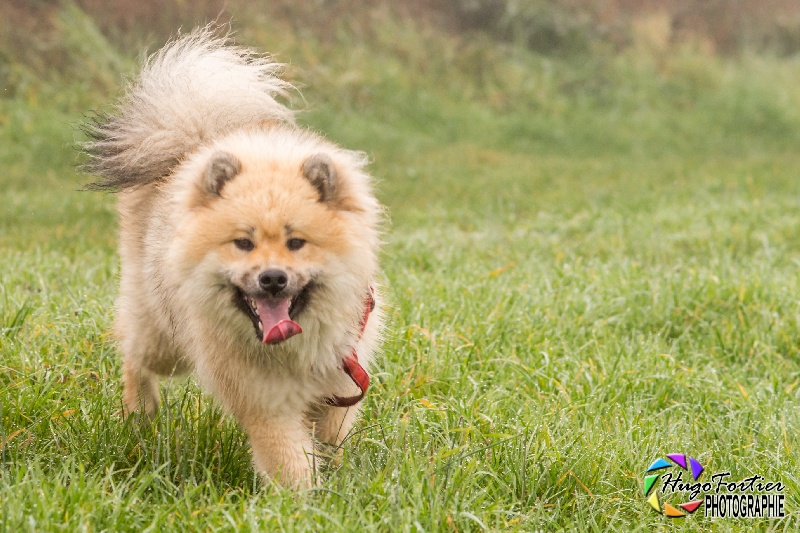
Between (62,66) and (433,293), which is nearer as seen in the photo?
(433,293)

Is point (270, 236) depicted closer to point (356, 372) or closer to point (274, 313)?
point (274, 313)

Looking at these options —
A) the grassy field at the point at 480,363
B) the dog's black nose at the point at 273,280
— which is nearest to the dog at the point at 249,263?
the dog's black nose at the point at 273,280

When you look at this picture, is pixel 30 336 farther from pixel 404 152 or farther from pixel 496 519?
pixel 404 152

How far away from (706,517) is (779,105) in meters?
14.5

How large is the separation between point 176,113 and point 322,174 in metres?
1.01

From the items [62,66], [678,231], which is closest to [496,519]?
[678,231]

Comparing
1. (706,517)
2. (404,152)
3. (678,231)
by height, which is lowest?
(404,152)

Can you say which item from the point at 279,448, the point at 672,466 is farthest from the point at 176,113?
the point at 672,466

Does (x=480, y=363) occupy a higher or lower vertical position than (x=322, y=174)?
lower

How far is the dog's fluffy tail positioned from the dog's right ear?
714 millimetres

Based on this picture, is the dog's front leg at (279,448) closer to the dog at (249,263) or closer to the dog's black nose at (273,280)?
the dog at (249,263)

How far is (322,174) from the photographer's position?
3.07 m

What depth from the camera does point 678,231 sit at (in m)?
8.21

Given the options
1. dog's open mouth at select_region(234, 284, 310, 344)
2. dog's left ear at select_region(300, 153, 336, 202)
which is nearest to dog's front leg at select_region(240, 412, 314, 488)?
dog's open mouth at select_region(234, 284, 310, 344)
